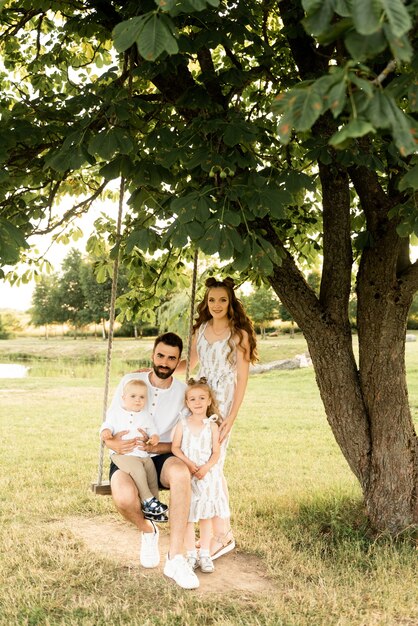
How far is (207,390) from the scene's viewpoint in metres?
4.53

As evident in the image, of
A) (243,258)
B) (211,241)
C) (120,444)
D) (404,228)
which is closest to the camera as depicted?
(211,241)

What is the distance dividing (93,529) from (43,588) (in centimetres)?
128

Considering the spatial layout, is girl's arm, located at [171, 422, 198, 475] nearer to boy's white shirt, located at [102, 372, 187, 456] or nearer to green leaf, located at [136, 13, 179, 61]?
boy's white shirt, located at [102, 372, 187, 456]

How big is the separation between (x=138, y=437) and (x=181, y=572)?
891 mm

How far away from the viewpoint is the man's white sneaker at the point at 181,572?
4.15 meters

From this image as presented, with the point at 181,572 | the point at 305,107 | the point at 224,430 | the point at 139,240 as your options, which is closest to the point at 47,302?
the point at 224,430

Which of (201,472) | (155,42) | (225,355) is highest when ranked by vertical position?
(155,42)

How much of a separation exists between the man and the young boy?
4 cm

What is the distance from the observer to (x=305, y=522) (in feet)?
17.9

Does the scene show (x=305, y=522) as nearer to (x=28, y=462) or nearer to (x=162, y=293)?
(x=162, y=293)

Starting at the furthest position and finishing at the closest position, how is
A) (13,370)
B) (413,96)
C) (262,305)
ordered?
(262,305) → (13,370) → (413,96)

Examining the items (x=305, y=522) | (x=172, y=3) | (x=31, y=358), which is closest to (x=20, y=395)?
(x=305, y=522)

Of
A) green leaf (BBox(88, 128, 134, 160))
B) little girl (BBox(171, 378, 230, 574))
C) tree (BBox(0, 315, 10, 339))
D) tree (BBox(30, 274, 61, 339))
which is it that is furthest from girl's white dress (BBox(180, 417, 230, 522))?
tree (BBox(0, 315, 10, 339))

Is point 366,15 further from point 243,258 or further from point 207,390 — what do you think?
point 207,390
